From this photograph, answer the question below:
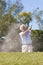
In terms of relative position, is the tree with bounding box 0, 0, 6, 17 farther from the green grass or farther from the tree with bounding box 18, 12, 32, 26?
the green grass

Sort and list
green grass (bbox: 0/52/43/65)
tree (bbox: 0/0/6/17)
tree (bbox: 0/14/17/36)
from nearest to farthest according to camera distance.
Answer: green grass (bbox: 0/52/43/65) → tree (bbox: 0/14/17/36) → tree (bbox: 0/0/6/17)

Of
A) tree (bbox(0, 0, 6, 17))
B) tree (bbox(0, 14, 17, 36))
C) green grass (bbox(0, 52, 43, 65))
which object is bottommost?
green grass (bbox(0, 52, 43, 65))

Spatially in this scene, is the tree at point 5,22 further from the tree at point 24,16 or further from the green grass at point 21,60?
the green grass at point 21,60

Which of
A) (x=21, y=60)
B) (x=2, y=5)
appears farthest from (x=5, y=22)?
(x=21, y=60)

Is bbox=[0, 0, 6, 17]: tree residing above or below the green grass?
above

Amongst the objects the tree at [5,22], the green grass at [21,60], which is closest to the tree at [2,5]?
the tree at [5,22]

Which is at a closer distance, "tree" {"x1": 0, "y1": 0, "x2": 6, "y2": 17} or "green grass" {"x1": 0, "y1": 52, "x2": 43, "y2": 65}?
"green grass" {"x1": 0, "y1": 52, "x2": 43, "y2": 65}

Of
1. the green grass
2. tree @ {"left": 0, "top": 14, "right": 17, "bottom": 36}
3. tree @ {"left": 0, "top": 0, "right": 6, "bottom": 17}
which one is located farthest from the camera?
tree @ {"left": 0, "top": 0, "right": 6, "bottom": 17}

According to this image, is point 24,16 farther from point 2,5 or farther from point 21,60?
point 21,60

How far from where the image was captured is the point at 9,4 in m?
25.0

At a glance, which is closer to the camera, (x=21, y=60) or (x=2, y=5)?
(x=21, y=60)

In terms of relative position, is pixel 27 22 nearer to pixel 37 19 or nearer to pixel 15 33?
pixel 37 19

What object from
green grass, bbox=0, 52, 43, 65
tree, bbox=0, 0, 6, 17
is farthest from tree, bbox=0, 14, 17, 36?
green grass, bbox=0, 52, 43, 65

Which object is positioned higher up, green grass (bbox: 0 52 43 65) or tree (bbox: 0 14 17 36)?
tree (bbox: 0 14 17 36)
